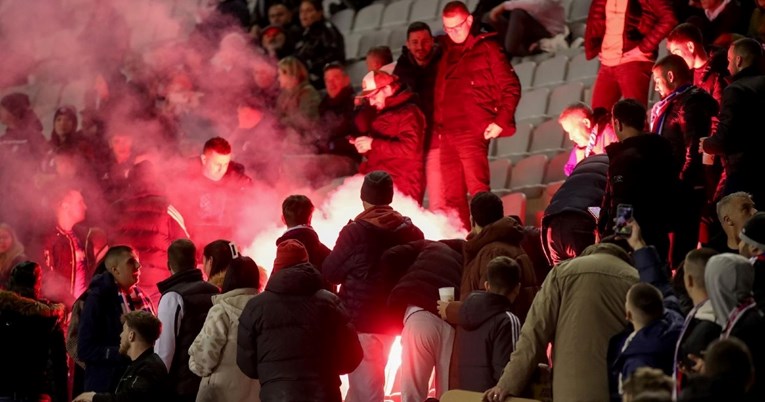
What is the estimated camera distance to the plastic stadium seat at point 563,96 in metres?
14.1

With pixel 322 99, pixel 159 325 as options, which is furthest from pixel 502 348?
pixel 322 99

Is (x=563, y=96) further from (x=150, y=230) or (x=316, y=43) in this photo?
(x=150, y=230)

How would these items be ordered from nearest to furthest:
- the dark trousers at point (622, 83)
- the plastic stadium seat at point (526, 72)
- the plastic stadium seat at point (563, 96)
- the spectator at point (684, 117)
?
the spectator at point (684, 117), the dark trousers at point (622, 83), the plastic stadium seat at point (563, 96), the plastic stadium seat at point (526, 72)

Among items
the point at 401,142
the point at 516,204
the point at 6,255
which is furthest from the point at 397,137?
the point at 6,255

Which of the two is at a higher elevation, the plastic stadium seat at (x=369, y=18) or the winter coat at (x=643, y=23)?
the plastic stadium seat at (x=369, y=18)

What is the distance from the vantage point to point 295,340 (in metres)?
8.38

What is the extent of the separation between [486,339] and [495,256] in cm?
88

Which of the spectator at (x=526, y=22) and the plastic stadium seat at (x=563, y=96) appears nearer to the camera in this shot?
the plastic stadium seat at (x=563, y=96)

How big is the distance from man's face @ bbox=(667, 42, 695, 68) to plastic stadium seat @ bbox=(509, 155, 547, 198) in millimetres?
2636

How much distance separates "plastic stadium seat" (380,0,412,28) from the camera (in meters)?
18.0

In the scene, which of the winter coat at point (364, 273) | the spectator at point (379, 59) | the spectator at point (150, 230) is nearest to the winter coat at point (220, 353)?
the winter coat at point (364, 273)

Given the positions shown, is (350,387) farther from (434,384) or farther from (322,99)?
(322,99)

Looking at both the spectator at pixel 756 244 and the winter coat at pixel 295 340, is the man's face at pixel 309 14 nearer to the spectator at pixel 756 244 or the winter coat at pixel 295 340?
the winter coat at pixel 295 340

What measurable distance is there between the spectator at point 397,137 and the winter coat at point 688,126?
313cm
